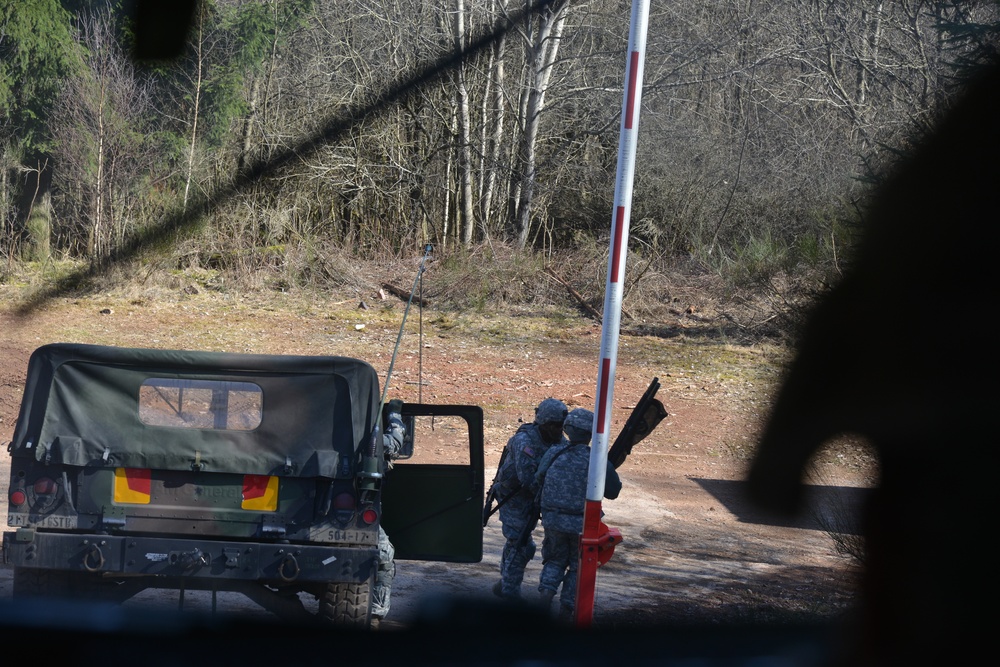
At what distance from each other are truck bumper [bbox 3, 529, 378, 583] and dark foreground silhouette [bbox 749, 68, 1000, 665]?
2.52 meters

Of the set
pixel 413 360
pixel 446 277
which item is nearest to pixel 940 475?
pixel 413 360

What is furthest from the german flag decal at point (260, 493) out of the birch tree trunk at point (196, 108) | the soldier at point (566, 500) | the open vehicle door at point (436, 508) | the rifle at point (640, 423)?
the birch tree trunk at point (196, 108)

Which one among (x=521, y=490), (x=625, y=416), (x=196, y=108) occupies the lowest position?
(x=521, y=490)

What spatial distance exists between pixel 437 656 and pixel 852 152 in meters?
16.1

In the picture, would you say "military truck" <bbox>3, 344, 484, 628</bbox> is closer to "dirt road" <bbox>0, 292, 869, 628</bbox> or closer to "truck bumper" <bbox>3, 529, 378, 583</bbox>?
"truck bumper" <bbox>3, 529, 378, 583</bbox>

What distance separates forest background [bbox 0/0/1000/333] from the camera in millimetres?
18109

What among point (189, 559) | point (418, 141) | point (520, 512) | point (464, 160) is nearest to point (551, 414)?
point (520, 512)

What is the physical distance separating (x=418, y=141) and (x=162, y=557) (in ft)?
58.1

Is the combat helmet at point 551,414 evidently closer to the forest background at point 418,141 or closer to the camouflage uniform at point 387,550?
the camouflage uniform at point 387,550

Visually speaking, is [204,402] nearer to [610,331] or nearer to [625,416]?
[610,331]

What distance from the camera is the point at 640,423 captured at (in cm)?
612

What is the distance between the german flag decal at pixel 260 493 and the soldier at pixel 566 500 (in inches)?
70.2

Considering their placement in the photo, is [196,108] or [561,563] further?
[196,108]

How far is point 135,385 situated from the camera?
Answer: 4953 mm
